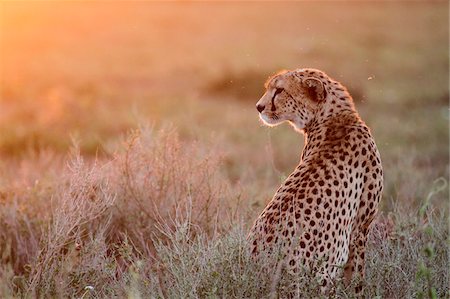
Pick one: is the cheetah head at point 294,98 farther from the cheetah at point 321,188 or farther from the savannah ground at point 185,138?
the savannah ground at point 185,138

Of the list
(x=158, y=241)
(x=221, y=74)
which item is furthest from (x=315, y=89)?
(x=221, y=74)

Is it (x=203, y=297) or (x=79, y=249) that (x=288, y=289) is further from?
(x=79, y=249)

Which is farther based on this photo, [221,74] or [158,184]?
[221,74]

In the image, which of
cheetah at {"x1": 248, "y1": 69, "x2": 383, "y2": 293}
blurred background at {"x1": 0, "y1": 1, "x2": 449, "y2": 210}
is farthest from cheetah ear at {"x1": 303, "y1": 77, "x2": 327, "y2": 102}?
blurred background at {"x1": 0, "y1": 1, "x2": 449, "y2": 210}

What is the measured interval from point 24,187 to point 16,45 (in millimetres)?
Result: 11986

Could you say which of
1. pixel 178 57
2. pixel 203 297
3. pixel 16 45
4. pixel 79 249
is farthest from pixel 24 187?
pixel 16 45

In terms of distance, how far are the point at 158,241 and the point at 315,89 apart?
1183mm

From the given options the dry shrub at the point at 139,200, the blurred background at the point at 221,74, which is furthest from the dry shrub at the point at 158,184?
the blurred background at the point at 221,74

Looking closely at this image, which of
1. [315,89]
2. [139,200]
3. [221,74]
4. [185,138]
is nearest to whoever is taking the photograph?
[315,89]

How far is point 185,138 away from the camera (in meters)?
9.81

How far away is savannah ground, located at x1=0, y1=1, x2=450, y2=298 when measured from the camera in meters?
4.09

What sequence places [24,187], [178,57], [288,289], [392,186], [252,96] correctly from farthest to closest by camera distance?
[178,57], [252,96], [392,186], [24,187], [288,289]

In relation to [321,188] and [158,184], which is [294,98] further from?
[158,184]

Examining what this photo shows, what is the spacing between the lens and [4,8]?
18.9 meters
